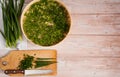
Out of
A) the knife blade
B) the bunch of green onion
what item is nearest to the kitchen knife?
the knife blade

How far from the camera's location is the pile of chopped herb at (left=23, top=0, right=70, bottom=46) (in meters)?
1.30

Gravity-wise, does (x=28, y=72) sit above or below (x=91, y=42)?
below

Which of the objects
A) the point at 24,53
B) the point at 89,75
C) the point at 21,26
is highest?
the point at 21,26

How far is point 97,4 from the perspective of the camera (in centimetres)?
138

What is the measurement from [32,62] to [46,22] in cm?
20

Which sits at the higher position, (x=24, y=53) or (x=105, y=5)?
(x=105, y=5)

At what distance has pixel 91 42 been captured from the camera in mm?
1362

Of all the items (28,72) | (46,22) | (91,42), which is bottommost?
(28,72)

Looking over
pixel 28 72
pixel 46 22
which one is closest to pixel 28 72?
pixel 28 72

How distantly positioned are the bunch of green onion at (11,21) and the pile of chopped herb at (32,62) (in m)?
0.09

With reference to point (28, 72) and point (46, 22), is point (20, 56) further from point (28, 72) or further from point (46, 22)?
point (46, 22)

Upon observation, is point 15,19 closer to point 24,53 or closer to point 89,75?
point 24,53

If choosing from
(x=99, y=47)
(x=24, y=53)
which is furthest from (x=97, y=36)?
(x=24, y=53)

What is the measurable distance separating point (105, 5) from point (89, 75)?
13.9 inches
